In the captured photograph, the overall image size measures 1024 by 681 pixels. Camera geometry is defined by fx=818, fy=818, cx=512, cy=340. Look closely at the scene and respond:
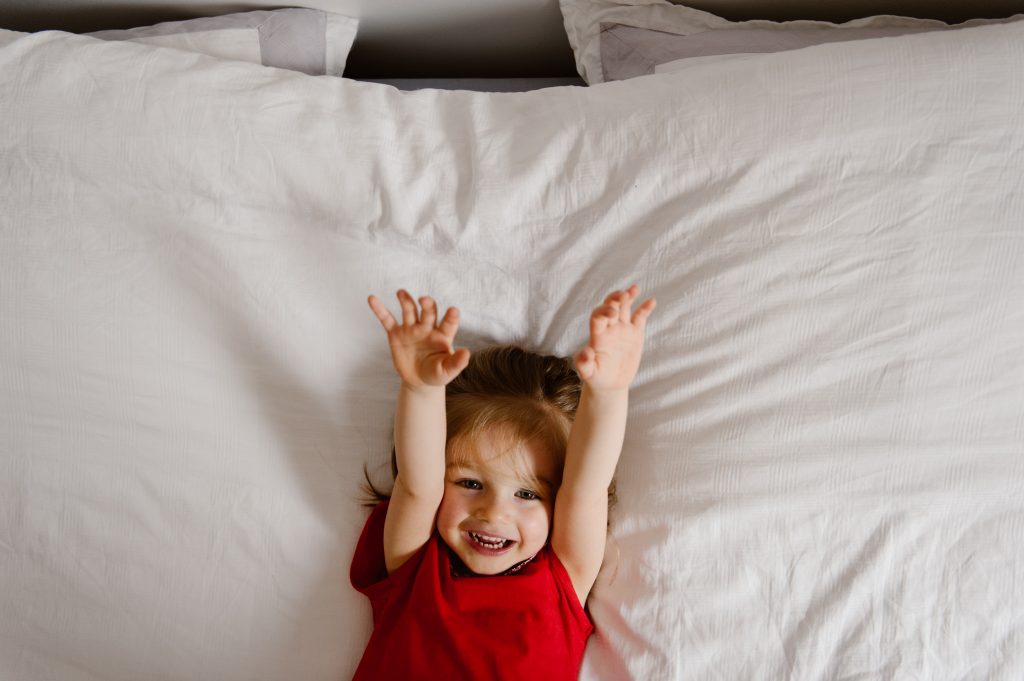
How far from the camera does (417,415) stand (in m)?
0.88

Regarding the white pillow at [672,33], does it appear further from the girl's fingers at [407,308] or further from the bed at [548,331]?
the girl's fingers at [407,308]

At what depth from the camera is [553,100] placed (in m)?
1.07

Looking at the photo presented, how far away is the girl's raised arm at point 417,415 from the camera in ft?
2.74

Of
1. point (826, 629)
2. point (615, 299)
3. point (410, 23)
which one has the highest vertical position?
point (410, 23)

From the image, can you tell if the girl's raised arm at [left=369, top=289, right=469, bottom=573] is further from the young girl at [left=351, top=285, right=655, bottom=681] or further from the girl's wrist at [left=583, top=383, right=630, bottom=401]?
the girl's wrist at [left=583, top=383, right=630, bottom=401]

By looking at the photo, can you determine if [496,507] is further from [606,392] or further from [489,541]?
[606,392]

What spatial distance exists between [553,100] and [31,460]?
31.5 inches

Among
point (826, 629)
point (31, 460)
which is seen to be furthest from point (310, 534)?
point (826, 629)

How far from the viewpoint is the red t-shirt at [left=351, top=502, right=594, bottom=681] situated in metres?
0.91

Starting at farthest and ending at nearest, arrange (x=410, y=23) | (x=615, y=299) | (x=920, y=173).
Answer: (x=410, y=23), (x=920, y=173), (x=615, y=299)

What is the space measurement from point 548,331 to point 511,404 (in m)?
0.12

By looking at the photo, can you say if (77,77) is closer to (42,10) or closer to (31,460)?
(42,10)

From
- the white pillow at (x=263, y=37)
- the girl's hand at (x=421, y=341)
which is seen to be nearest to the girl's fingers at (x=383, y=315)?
the girl's hand at (x=421, y=341)

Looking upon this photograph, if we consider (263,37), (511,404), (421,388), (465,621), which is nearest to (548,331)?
(511,404)
